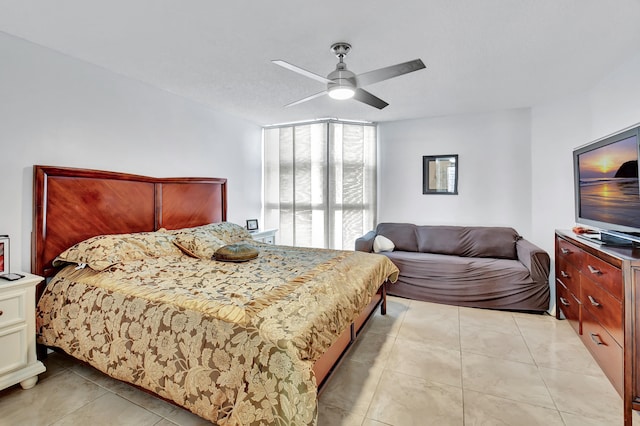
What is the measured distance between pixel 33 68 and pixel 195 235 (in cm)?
179

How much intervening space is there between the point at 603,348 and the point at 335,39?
2.85m

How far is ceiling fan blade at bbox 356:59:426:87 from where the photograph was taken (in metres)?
1.99

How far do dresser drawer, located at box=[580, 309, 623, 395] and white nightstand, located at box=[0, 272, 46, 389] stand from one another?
12.1 ft

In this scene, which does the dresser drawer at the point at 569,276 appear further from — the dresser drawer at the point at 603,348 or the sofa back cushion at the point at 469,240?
the sofa back cushion at the point at 469,240

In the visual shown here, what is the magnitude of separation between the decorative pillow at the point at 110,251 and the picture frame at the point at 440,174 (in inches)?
143

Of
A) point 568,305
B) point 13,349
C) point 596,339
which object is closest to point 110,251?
point 13,349

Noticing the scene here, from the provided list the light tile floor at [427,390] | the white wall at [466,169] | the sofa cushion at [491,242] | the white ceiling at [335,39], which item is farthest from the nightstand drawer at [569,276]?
the white ceiling at [335,39]

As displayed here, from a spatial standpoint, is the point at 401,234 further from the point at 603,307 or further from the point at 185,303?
the point at 185,303

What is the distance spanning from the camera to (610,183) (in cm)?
228

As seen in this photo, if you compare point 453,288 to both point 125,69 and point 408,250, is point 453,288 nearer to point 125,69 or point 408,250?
point 408,250

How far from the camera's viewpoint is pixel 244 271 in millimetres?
2320

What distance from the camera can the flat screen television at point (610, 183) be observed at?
201 centimetres

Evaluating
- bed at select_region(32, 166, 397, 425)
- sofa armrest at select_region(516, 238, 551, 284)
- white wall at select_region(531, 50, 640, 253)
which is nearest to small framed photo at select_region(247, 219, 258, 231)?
bed at select_region(32, 166, 397, 425)

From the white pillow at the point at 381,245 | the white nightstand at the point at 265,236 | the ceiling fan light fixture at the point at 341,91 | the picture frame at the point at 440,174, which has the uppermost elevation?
the ceiling fan light fixture at the point at 341,91
